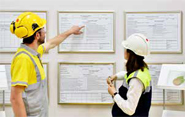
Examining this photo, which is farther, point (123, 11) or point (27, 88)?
point (123, 11)

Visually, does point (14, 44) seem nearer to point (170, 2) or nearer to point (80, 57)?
point (80, 57)

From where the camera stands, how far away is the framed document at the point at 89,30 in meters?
2.47

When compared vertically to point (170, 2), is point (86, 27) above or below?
below

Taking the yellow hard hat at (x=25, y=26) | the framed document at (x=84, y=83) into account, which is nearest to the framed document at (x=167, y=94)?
the framed document at (x=84, y=83)

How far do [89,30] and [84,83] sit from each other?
548 mm

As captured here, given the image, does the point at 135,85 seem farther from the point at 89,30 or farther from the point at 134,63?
the point at 89,30

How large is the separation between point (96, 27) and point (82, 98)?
0.75 metres

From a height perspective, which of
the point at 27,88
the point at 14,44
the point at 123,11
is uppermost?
the point at 123,11

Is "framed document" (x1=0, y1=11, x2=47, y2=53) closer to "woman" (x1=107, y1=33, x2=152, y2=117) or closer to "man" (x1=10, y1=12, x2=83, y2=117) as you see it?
"man" (x1=10, y1=12, x2=83, y2=117)

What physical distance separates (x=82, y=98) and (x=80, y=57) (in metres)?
0.42

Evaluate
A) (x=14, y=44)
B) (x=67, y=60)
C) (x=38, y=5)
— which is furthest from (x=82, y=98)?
(x=38, y=5)

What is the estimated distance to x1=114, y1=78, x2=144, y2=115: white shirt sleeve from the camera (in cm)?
180

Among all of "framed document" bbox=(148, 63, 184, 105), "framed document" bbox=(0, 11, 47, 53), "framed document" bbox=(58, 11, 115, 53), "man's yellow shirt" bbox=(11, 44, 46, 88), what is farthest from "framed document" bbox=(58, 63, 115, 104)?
"man's yellow shirt" bbox=(11, 44, 46, 88)

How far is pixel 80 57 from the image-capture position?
8.20 ft
